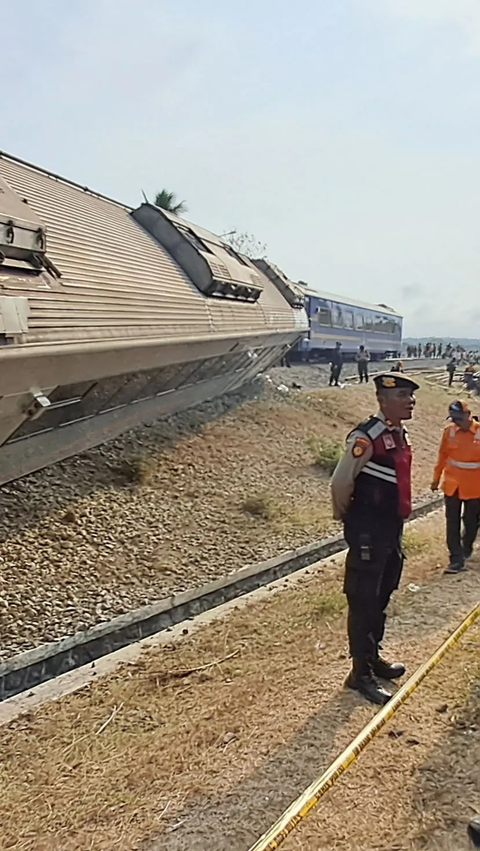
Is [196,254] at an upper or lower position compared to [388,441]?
upper

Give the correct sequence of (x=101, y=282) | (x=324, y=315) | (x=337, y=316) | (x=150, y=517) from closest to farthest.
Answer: (x=101, y=282)
(x=150, y=517)
(x=324, y=315)
(x=337, y=316)

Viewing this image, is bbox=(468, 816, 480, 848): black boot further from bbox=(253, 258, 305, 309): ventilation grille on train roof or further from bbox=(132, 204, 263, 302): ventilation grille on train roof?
bbox=(253, 258, 305, 309): ventilation grille on train roof

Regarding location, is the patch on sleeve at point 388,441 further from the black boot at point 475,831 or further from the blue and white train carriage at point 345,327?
the blue and white train carriage at point 345,327

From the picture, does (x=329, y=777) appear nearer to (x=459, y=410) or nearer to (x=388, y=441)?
(x=388, y=441)

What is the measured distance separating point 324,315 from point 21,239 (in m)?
20.3

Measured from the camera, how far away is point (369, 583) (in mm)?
4234

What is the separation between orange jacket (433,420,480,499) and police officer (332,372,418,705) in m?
3.09

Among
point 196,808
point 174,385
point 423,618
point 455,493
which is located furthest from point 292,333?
point 196,808

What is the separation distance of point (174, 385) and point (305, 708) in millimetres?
7251

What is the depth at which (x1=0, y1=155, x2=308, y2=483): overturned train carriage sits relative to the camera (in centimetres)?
633

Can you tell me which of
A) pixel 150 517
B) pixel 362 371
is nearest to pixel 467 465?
pixel 150 517

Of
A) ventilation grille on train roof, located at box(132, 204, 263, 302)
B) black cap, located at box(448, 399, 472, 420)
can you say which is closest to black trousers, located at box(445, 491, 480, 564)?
black cap, located at box(448, 399, 472, 420)

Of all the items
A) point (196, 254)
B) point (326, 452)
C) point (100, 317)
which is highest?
point (196, 254)

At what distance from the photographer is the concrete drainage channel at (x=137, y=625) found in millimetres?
6016
